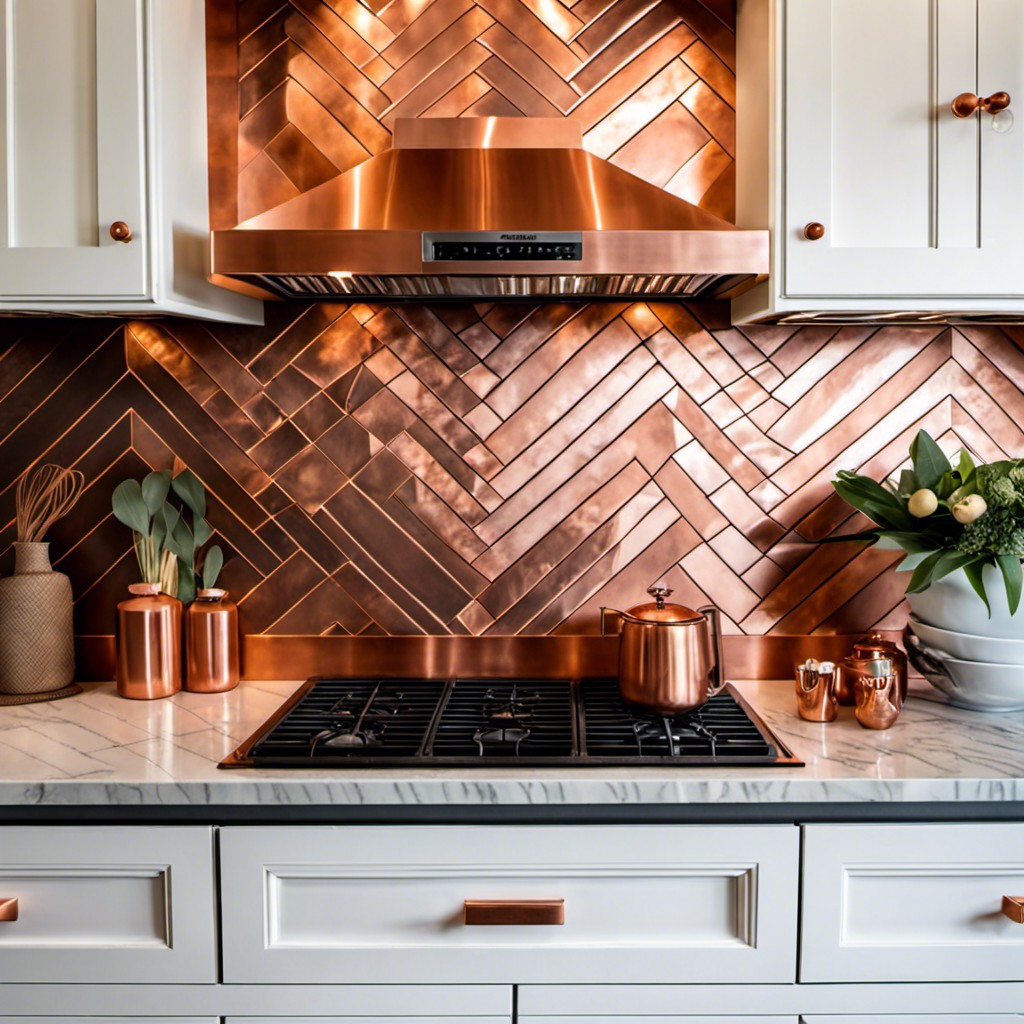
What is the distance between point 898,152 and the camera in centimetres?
158

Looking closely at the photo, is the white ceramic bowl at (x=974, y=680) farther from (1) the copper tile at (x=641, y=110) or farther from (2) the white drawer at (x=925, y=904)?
(1) the copper tile at (x=641, y=110)

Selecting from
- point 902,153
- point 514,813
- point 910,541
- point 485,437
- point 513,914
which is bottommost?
point 513,914

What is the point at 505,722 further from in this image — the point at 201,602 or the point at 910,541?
the point at 910,541

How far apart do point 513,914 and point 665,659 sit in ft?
1.59

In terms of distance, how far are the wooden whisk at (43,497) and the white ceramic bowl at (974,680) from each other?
1744 mm

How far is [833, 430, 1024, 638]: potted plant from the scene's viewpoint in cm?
160

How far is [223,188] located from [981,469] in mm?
1567

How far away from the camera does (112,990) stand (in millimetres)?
1382

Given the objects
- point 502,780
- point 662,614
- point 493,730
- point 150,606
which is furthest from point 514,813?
point 150,606

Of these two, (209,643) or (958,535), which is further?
(209,643)

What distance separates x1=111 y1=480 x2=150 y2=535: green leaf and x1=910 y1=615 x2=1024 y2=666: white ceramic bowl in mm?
1538

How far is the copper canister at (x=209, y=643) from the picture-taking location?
1824 millimetres

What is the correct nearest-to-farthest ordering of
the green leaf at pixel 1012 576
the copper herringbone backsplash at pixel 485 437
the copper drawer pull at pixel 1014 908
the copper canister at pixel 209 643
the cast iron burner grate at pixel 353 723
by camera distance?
1. the copper drawer pull at pixel 1014 908
2. the cast iron burner grate at pixel 353 723
3. the green leaf at pixel 1012 576
4. the copper canister at pixel 209 643
5. the copper herringbone backsplash at pixel 485 437

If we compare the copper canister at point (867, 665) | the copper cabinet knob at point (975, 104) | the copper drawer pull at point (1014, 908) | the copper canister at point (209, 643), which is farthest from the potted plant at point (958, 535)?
the copper canister at point (209, 643)
